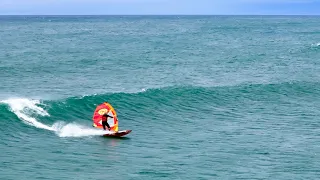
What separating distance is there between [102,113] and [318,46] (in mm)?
83777

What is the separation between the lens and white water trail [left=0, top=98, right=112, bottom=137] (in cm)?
3925

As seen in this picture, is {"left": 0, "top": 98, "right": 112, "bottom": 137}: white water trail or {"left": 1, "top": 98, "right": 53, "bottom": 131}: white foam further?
{"left": 1, "top": 98, "right": 53, "bottom": 131}: white foam

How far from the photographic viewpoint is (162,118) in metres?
46.1

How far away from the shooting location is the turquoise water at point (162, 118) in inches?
1233

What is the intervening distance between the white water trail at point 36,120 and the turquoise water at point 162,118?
0.29 ft

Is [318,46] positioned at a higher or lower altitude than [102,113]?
higher

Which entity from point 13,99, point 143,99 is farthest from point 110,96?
point 13,99

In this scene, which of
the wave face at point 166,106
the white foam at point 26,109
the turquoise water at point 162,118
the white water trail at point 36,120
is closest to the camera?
the turquoise water at point 162,118

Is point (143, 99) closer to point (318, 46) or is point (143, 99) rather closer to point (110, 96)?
point (110, 96)

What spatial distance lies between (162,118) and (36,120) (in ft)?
33.7

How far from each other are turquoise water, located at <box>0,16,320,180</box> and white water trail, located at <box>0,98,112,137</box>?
3.5 inches

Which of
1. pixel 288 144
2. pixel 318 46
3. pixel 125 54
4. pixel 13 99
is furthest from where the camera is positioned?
pixel 318 46

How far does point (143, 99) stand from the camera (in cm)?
5253

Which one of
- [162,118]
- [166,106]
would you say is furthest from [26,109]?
[166,106]
